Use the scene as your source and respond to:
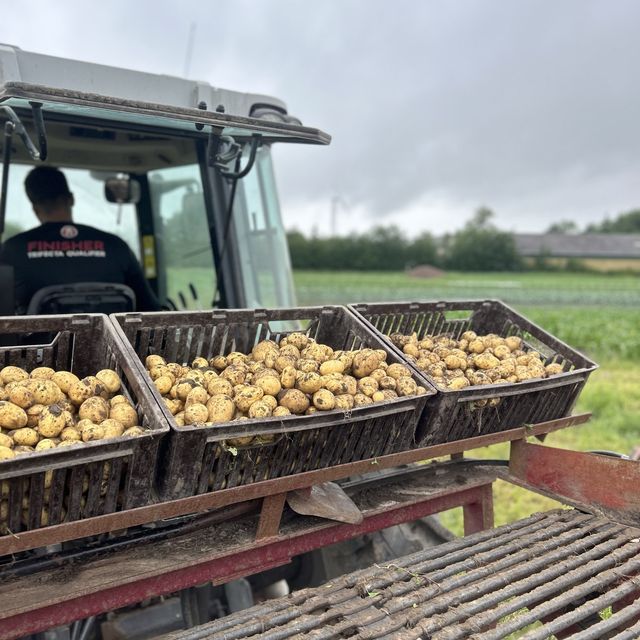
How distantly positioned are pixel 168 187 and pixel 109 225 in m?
0.51

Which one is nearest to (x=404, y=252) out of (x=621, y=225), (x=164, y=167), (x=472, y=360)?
(x=621, y=225)

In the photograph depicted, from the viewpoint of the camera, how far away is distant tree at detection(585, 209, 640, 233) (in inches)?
3398

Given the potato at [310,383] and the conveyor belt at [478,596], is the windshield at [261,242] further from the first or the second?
the conveyor belt at [478,596]

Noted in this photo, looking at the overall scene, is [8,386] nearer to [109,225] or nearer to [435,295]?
[109,225]

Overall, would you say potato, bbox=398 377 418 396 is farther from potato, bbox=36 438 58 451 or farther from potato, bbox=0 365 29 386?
potato, bbox=0 365 29 386

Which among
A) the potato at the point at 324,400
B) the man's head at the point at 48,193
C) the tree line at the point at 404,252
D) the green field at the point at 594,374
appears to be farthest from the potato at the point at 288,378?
the tree line at the point at 404,252

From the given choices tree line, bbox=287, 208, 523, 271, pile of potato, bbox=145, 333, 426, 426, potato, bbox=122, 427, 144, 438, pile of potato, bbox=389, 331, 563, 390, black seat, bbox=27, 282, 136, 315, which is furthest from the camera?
tree line, bbox=287, 208, 523, 271

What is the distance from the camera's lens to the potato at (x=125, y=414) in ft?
5.63

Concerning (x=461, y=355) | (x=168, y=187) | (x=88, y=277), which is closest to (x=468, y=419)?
(x=461, y=355)

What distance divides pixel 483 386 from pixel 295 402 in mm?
720

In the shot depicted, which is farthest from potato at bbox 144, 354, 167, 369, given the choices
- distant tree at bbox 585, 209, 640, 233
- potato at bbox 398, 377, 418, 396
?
distant tree at bbox 585, 209, 640, 233

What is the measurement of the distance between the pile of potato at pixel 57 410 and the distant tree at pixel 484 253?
196 ft

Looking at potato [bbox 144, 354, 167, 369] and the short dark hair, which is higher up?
the short dark hair

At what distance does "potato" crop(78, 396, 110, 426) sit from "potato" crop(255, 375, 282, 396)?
486 mm
